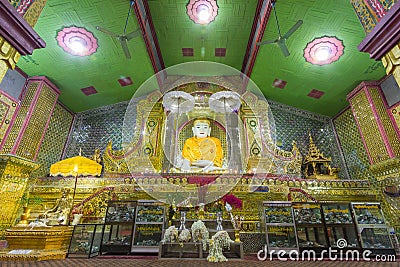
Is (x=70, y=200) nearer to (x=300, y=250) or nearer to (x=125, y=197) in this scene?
(x=125, y=197)

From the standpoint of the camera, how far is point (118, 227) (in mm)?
4336

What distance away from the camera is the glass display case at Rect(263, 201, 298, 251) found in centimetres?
424

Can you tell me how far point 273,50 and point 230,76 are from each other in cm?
253

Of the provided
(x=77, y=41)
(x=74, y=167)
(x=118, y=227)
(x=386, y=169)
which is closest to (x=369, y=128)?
(x=386, y=169)

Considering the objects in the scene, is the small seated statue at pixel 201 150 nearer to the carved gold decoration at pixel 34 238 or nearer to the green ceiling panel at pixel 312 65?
the green ceiling panel at pixel 312 65

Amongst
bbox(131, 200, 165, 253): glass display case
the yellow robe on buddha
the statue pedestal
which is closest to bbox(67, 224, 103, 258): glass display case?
the statue pedestal

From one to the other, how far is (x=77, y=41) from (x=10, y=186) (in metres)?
3.82

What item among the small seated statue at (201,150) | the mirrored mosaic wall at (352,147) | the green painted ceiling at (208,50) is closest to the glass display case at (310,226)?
the mirrored mosaic wall at (352,147)

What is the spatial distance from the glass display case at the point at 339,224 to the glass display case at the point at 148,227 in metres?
3.28

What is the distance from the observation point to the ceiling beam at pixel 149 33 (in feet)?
18.4

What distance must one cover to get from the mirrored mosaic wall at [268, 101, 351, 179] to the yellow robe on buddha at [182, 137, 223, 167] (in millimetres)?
2274

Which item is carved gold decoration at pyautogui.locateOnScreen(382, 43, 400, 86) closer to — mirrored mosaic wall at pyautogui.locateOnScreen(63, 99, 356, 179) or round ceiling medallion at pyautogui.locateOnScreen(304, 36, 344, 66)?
round ceiling medallion at pyautogui.locateOnScreen(304, 36, 344, 66)

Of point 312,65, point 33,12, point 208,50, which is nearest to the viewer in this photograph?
point 33,12

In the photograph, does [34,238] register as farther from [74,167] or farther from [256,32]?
[256,32]
